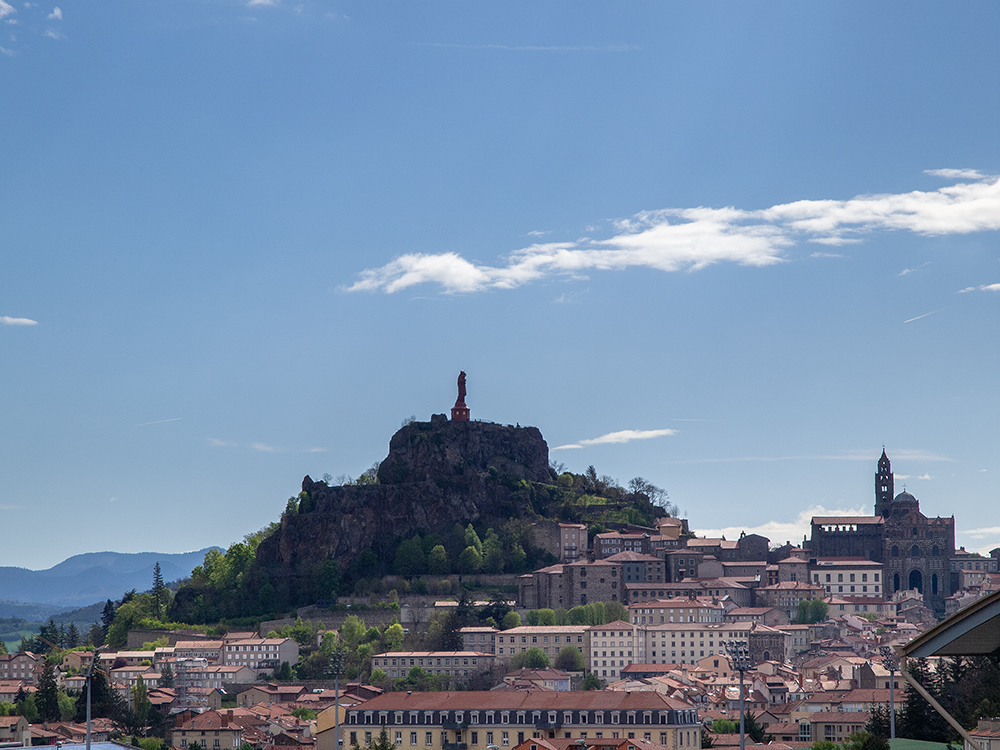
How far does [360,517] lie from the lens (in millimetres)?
134750

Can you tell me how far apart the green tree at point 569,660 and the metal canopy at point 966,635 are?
106500mm

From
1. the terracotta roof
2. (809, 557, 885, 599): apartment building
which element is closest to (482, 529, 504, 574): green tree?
(809, 557, 885, 599): apartment building

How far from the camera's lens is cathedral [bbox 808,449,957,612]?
141 meters

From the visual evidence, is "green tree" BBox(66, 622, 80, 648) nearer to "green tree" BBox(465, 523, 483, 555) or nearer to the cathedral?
"green tree" BBox(465, 523, 483, 555)

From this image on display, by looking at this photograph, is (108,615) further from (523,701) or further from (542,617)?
(523,701)

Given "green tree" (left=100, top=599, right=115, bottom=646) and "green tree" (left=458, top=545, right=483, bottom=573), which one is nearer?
"green tree" (left=458, top=545, right=483, bottom=573)

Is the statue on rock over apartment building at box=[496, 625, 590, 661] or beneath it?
over

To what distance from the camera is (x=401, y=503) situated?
13575cm

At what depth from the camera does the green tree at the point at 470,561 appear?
131 m

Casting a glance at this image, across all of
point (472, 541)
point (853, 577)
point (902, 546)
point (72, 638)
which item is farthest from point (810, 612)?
point (72, 638)

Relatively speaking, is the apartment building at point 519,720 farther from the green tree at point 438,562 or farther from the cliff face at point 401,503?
the cliff face at point 401,503

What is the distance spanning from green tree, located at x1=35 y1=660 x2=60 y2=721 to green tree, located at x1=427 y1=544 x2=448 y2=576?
3632cm

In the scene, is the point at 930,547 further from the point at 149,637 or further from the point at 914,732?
the point at 914,732

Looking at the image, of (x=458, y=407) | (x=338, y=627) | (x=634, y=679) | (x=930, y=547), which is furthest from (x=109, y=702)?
(x=930, y=547)
